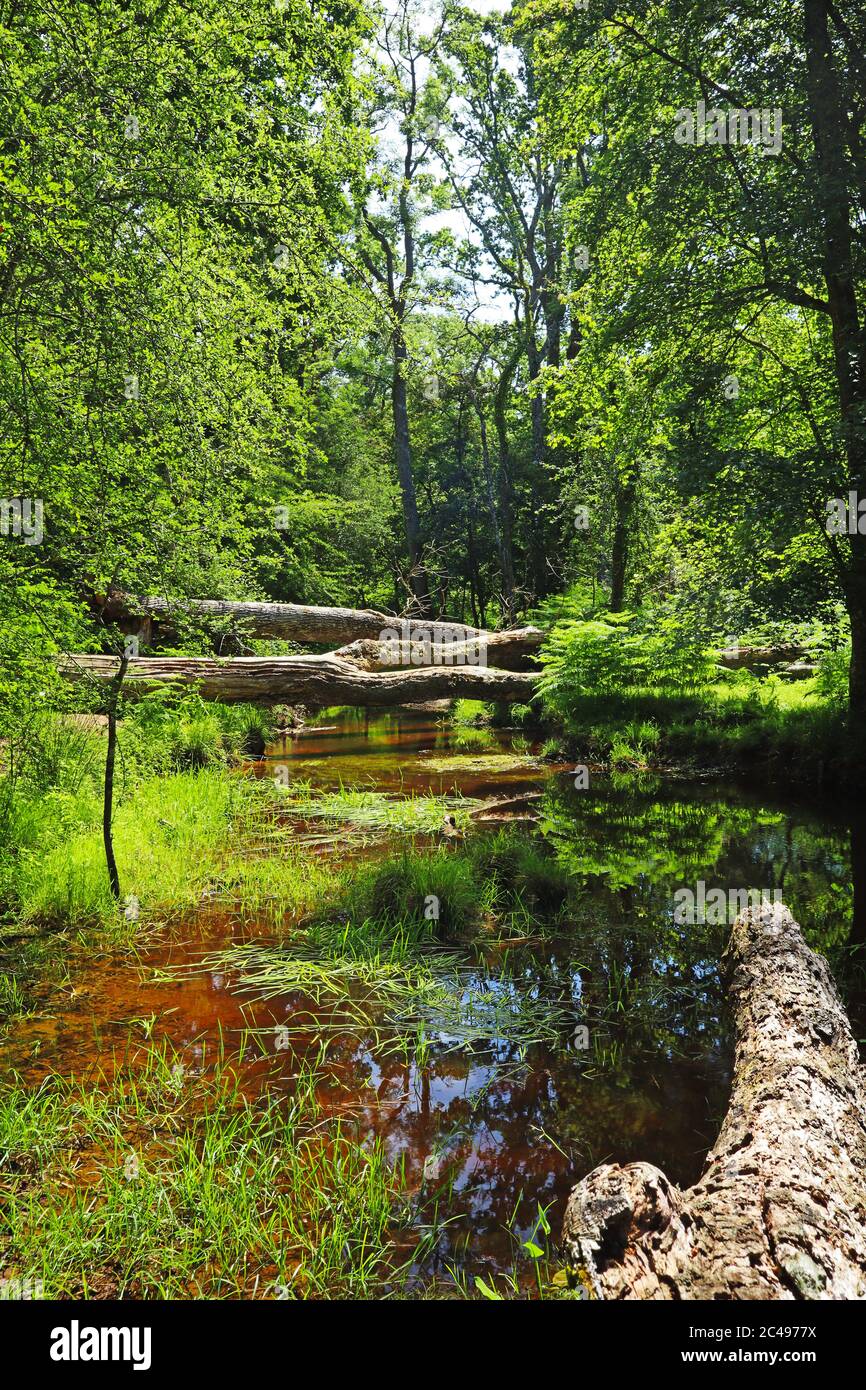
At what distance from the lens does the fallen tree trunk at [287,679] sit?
9.42 meters

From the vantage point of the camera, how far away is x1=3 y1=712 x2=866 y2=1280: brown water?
2721 millimetres

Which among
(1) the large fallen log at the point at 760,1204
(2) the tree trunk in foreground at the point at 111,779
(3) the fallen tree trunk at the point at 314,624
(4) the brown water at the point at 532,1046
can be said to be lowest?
(4) the brown water at the point at 532,1046

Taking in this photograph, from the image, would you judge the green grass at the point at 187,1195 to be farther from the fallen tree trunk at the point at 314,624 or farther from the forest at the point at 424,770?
the fallen tree trunk at the point at 314,624

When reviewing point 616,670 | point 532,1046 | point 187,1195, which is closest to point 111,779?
point 187,1195

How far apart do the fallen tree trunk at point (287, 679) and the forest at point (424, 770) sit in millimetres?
72

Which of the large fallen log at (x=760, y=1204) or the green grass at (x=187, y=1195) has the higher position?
the large fallen log at (x=760, y=1204)

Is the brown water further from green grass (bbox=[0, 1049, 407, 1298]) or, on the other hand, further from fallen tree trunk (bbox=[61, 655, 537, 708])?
fallen tree trunk (bbox=[61, 655, 537, 708])

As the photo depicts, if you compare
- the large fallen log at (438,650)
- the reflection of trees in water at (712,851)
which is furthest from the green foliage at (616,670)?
the reflection of trees in water at (712,851)

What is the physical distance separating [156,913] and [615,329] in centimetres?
962

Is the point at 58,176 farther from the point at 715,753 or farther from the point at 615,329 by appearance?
the point at 715,753

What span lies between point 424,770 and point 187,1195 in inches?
341

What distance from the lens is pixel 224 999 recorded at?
3957mm

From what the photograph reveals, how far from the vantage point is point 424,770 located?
11.0 m
